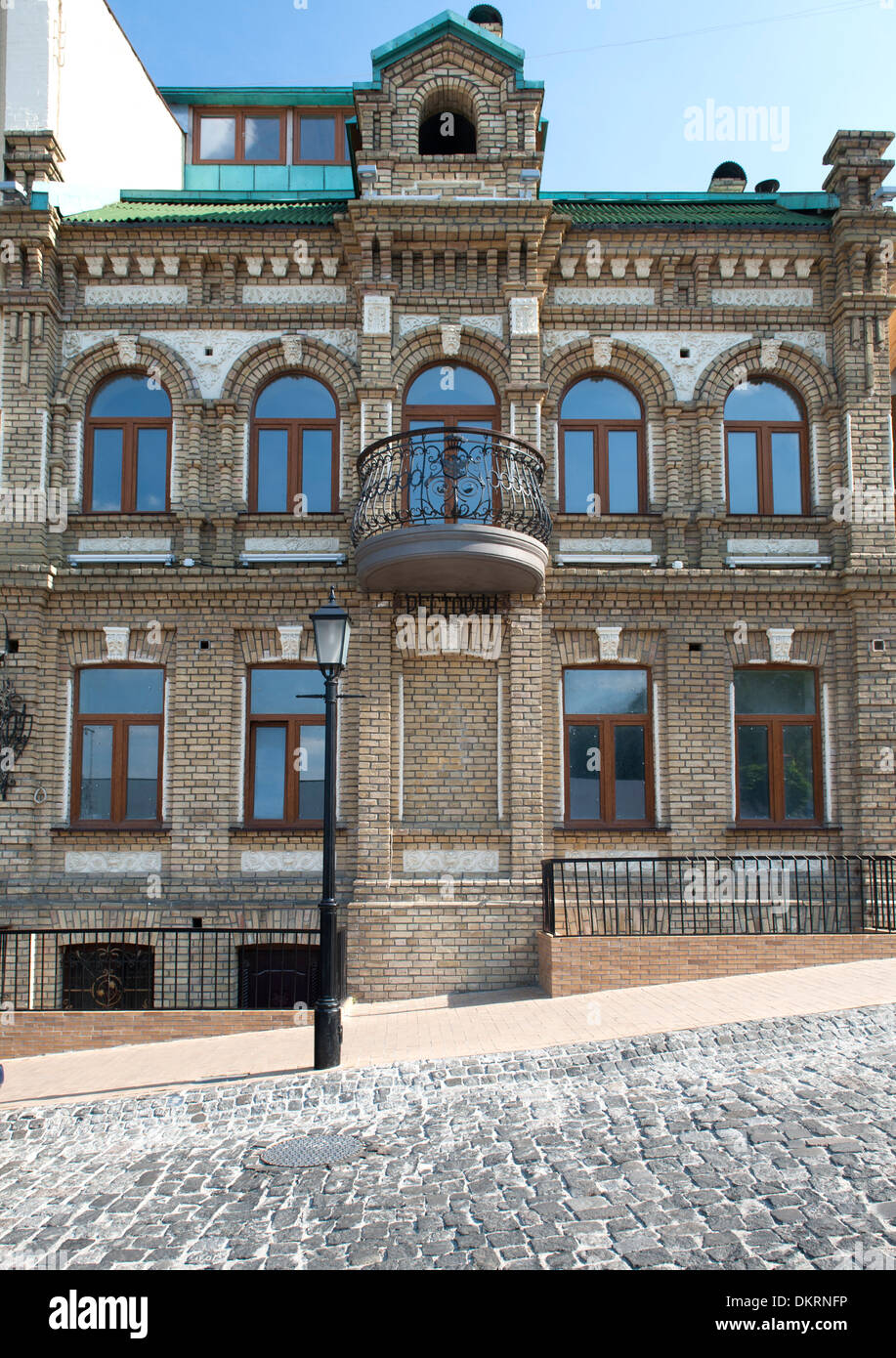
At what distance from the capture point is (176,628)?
12.4m

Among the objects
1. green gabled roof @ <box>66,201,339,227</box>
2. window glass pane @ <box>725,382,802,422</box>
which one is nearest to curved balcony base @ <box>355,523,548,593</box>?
window glass pane @ <box>725,382,802,422</box>

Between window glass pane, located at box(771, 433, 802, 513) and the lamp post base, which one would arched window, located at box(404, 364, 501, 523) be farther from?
the lamp post base

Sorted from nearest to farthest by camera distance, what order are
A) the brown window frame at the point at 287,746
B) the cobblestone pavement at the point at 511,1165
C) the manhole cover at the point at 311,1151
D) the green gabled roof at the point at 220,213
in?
the cobblestone pavement at the point at 511,1165 < the manhole cover at the point at 311,1151 < the brown window frame at the point at 287,746 < the green gabled roof at the point at 220,213

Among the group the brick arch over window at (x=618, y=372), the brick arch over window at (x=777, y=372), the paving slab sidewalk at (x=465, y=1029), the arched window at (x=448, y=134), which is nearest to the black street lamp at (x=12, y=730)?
the paving slab sidewalk at (x=465, y=1029)

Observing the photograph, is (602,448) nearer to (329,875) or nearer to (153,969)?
(329,875)

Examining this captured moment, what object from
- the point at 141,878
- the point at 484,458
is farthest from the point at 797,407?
the point at 141,878

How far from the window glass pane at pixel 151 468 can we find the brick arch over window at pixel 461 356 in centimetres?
312

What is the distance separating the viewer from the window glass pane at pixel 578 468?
12828mm

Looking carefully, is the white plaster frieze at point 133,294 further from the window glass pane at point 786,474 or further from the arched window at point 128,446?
the window glass pane at point 786,474

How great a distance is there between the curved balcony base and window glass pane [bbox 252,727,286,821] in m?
2.23

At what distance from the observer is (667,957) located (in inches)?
421

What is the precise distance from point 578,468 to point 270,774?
18.0ft

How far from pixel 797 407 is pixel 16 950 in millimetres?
11503

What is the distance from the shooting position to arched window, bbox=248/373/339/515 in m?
12.8
